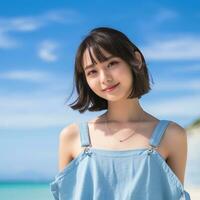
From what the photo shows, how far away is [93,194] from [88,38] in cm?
75

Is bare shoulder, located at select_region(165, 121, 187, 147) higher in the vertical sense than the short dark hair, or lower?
lower

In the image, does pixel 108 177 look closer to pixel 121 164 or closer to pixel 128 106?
pixel 121 164

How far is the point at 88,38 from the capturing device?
9.45ft

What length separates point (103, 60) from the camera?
2.79 metres

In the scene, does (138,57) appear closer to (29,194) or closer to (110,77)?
(110,77)

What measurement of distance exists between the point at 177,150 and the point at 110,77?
488 mm

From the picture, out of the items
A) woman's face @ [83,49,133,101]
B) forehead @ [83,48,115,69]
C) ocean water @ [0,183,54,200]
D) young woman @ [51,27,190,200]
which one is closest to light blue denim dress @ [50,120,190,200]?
young woman @ [51,27,190,200]

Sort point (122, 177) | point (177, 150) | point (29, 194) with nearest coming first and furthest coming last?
point (122, 177) → point (177, 150) → point (29, 194)

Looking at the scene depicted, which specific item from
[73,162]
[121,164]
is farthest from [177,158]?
[73,162]

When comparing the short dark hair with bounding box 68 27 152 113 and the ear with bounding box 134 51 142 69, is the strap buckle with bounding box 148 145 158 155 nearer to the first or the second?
the short dark hair with bounding box 68 27 152 113

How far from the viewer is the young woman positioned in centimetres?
276

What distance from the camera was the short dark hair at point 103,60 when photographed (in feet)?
9.23

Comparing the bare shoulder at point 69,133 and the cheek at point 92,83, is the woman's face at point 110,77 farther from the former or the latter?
the bare shoulder at point 69,133

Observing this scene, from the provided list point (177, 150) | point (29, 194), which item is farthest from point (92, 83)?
point (29, 194)
